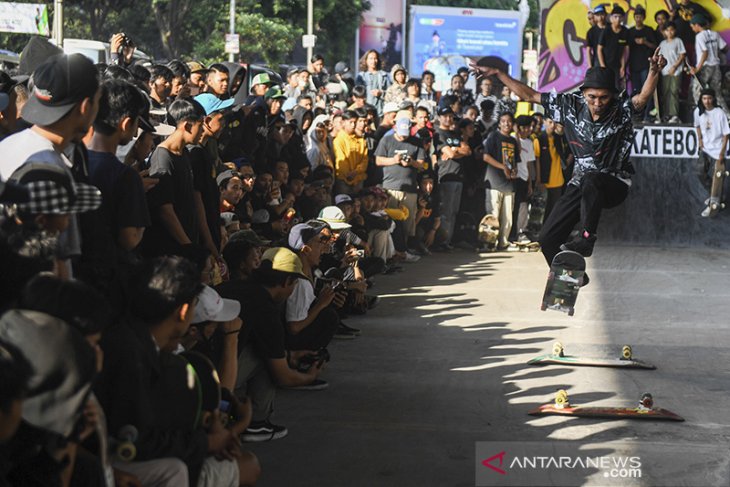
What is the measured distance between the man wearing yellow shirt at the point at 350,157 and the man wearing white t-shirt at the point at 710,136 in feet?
23.7

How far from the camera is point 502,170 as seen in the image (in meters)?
17.5

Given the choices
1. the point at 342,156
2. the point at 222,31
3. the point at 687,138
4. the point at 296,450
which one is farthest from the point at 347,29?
the point at 296,450

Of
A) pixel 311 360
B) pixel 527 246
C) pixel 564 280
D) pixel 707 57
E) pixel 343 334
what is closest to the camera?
pixel 311 360

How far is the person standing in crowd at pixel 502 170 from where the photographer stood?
17438 millimetres

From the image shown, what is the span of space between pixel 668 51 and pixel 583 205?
1156 centimetres

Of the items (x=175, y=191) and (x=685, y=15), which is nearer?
(x=175, y=191)

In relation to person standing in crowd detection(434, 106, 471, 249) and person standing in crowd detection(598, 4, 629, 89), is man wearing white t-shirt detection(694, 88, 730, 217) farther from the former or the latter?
person standing in crowd detection(434, 106, 471, 249)

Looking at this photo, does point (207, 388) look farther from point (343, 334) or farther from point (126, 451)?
point (343, 334)

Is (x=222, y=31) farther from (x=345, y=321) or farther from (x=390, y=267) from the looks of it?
(x=345, y=321)

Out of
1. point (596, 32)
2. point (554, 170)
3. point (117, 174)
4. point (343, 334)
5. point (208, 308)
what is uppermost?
point (596, 32)

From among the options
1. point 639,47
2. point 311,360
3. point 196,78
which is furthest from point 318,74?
point 311,360

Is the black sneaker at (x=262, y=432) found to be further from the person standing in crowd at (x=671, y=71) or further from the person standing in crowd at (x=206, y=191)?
the person standing in crowd at (x=671, y=71)

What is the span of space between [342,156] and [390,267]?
1567 millimetres

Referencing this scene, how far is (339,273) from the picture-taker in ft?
30.2
